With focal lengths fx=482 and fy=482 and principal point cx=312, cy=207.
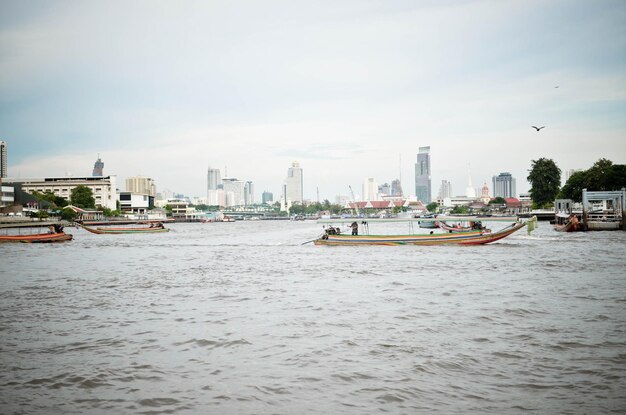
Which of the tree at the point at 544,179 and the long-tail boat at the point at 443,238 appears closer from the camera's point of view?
the long-tail boat at the point at 443,238

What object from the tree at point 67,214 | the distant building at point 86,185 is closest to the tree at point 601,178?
the tree at point 67,214

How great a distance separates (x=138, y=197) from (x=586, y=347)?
6540 inches

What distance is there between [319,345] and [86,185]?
147m

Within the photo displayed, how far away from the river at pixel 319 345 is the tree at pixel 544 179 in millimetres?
82236

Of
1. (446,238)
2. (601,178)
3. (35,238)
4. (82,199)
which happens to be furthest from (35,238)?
(601,178)

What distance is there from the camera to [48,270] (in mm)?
26000

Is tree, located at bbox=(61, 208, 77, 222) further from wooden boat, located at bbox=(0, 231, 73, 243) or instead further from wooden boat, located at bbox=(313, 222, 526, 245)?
wooden boat, located at bbox=(313, 222, 526, 245)

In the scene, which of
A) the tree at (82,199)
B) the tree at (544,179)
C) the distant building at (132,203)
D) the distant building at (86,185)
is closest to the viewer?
the tree at (544,179)

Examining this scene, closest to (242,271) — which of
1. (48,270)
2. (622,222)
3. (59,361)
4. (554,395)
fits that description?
(48,270)

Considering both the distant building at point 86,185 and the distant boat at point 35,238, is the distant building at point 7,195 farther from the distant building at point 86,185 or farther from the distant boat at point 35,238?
the distant boat at point 35,238

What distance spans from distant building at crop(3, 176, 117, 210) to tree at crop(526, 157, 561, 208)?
113 metres

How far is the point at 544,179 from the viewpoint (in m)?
96.4

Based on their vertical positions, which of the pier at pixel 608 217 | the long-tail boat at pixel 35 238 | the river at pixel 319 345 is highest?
the pier at pixel 608 217

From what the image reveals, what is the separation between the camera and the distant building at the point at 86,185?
140 metres
